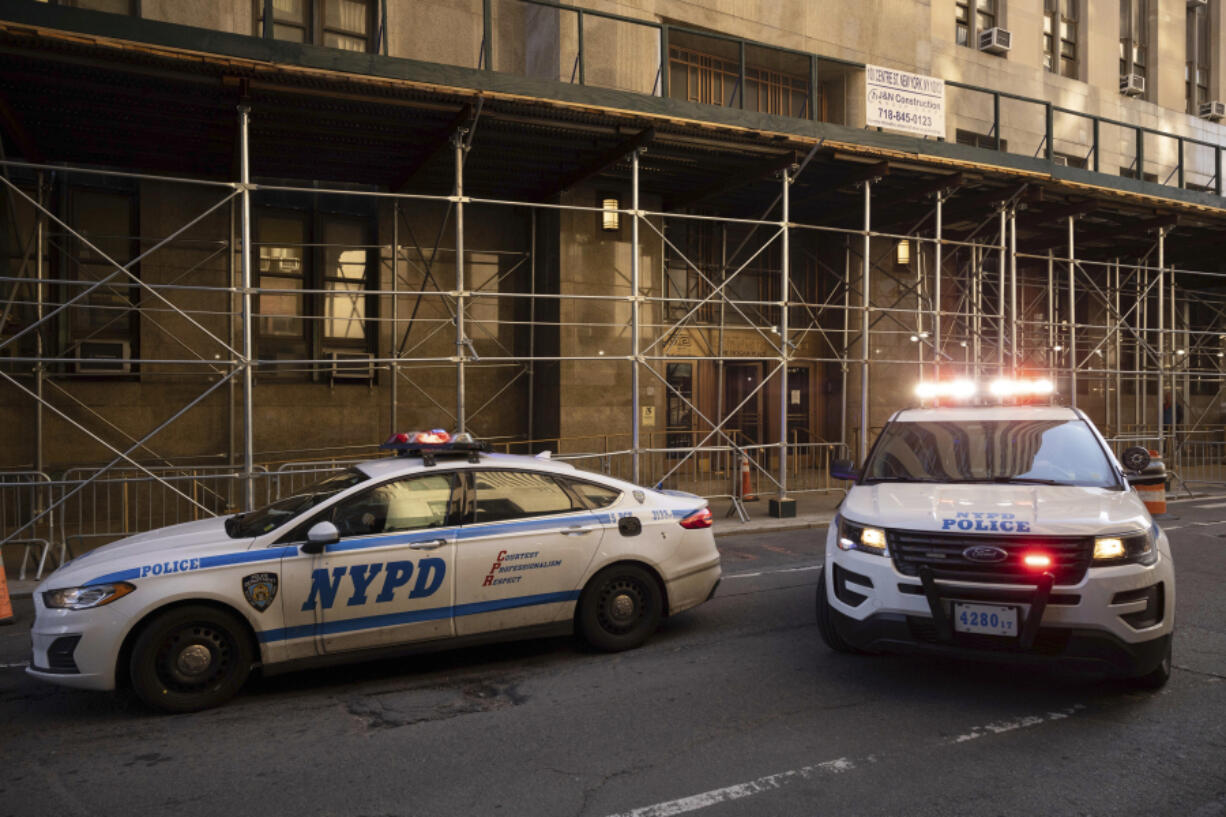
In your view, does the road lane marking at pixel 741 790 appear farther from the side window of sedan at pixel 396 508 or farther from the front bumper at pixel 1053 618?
the side window of sedan at pixel 396 508

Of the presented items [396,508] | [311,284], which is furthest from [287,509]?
[311,284]

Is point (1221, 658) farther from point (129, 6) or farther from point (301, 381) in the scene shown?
point (129, 6)

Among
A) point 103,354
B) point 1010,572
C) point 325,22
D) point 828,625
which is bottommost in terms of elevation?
point 828,625

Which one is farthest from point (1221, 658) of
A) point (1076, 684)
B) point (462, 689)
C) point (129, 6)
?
point (129, 6)

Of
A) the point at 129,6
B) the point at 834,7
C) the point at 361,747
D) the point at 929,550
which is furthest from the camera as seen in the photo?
the point at 834,7

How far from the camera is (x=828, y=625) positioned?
→ 5621 mm

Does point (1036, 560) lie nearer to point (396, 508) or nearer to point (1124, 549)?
point (1124, 549)

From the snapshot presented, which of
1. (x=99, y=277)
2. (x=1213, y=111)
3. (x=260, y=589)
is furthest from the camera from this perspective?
(x=1213, y=111)

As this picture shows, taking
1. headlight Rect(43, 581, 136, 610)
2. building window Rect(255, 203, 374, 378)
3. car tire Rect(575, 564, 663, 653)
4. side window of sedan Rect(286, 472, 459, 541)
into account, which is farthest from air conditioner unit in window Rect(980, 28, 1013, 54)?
headlight Rect(43, 581, 136, 610)

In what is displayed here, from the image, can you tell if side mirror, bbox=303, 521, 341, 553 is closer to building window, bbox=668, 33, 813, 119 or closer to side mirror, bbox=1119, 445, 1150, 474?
side mirror, bbox=1119, 445, 1150, 474

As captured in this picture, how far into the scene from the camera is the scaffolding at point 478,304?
1122cm

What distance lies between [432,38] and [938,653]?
13.4m

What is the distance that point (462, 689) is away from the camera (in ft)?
17.4

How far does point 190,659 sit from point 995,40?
23.2 meters
